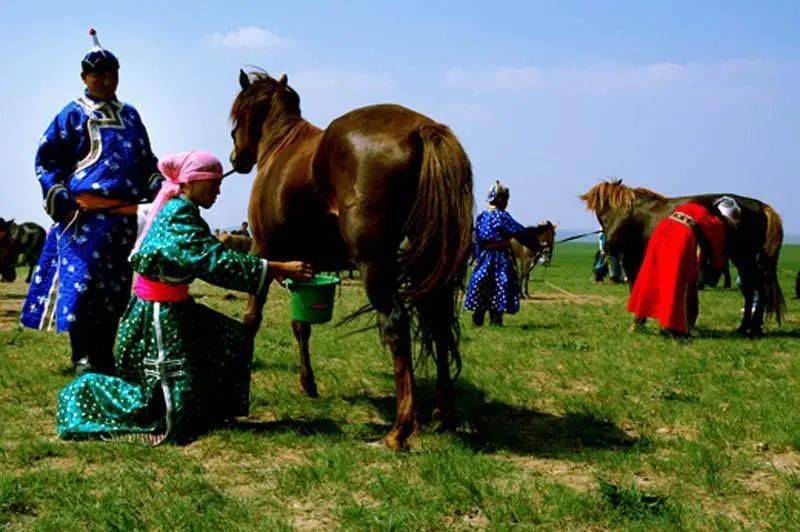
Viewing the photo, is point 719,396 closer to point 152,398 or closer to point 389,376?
point 389,376

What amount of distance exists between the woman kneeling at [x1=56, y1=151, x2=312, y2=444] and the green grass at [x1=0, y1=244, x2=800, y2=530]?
0.68 feet

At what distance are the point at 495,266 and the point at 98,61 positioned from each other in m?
6.10

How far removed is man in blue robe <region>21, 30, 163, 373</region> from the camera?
5.52 meters

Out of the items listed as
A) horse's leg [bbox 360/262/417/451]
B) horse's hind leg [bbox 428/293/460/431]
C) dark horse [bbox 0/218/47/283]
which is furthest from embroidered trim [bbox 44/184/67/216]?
dark horse [bbox 0/218/47/283]

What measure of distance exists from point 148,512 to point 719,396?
4429 millimetres

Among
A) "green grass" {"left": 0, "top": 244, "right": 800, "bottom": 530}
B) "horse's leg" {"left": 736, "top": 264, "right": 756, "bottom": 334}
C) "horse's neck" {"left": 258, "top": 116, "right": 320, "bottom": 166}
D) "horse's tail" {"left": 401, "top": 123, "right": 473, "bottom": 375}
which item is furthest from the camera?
"horse's leg" {"left": 736, "top": 264, "right": 756, "bottom": 334}

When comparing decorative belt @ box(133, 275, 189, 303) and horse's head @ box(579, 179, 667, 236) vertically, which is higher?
horse's head @ box(579, 179, 667, 236)

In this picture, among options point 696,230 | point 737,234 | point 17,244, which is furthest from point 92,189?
point 17,244

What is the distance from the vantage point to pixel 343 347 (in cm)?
800

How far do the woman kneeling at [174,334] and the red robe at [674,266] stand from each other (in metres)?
6.10

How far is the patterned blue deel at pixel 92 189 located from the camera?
18.1ft

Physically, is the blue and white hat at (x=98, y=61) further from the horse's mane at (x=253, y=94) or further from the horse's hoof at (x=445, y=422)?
the horse's hoof at (x=445, y=422)

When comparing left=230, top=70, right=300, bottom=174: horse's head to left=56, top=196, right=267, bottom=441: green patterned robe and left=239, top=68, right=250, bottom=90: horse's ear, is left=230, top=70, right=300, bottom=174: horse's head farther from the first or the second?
left=56, top=196, right=267, bottom=441: green patterned robe

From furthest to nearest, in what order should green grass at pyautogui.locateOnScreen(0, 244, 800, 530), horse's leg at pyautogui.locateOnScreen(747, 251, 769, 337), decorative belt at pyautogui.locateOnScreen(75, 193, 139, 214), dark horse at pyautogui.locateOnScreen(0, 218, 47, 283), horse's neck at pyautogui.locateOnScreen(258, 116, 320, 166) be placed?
dark horse at pyautogui.locateOnScreen(0, 218, 47, 283), horse's leg at pyautogui.locateOnScreen(747, 251, 769, 337), horse's neck at pyautogui.locateOnScreen(258, 116, 320, 166), decorative belt at pyautogui.locateOnScreen(75, 193, 139, 214), green grass at pyautogui.locateOnScreen(0, 244, 800, 530)
